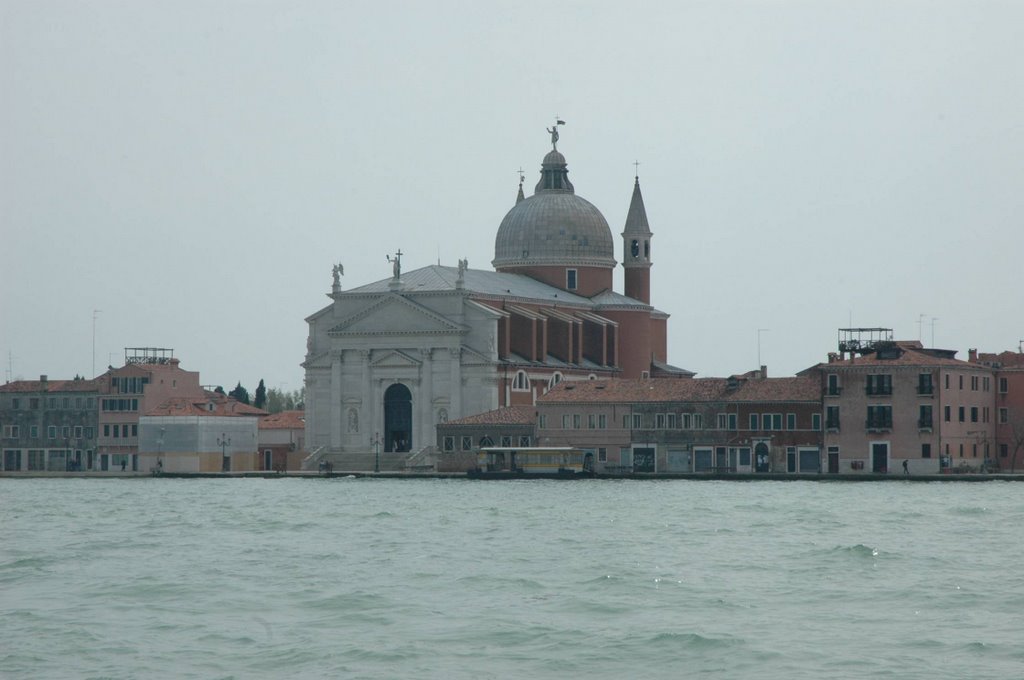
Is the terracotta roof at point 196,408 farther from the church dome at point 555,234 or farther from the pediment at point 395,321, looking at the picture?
the church dome at point 555,234

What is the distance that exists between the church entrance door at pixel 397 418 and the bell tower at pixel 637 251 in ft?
55.3

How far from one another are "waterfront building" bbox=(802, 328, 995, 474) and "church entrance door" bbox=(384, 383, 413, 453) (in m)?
18.1

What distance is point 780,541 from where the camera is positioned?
38.5m

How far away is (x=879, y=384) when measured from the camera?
2721 inches

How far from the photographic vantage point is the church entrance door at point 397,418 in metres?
82.0

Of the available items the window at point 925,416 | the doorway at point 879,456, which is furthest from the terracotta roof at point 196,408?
the window at point 925,416

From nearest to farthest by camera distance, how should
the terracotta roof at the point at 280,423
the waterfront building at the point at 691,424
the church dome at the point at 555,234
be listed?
the waterfront building at the point at 691,424 → the terracotta roof at the point at 280,423 → the church dome at the point at 555,234

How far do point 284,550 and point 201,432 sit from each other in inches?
1771

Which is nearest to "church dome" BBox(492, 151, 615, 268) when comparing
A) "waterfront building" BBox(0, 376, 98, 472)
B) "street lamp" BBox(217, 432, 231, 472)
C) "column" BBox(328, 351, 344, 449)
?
"column" BBox(328, 351, 344, 449)

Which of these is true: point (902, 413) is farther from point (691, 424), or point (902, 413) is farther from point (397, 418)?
point (397, 418)

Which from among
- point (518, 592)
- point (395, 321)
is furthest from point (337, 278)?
point (518, 592)

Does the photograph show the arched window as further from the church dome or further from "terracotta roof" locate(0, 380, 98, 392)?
"terracotta roof" locate(0, 380, 98, 392)

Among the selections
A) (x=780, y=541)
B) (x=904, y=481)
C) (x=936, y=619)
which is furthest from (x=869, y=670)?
(x=904, y=481)

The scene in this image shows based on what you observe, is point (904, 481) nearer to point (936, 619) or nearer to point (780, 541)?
point (780, 541)
